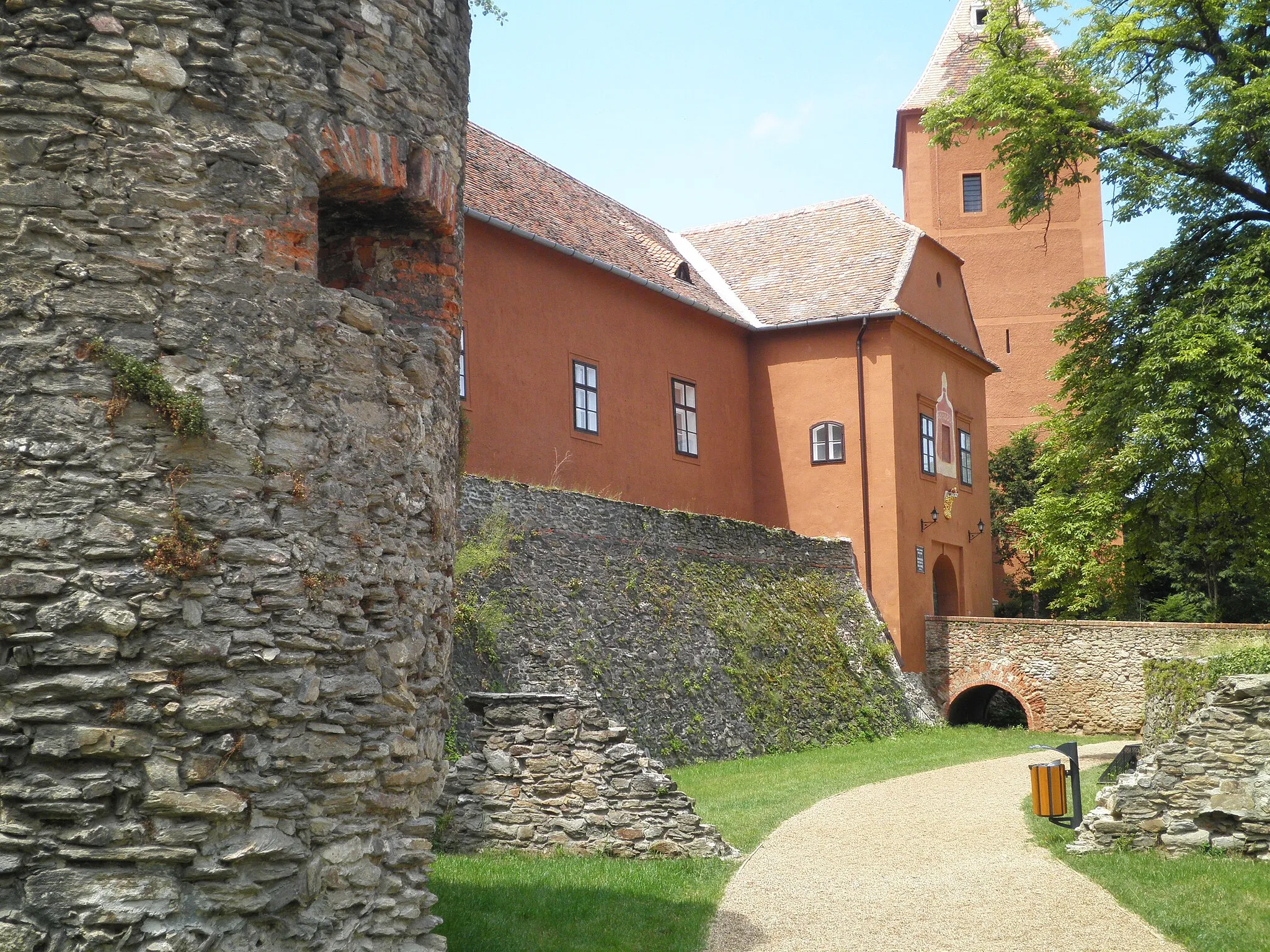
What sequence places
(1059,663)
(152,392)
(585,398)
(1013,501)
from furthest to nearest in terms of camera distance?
(1013,501), (1059,663), (585,398), (152,392)

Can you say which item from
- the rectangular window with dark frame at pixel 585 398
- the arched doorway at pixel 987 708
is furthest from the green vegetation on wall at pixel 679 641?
the arched doorway at pixel 987 708

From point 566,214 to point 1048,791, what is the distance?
51.8 feet

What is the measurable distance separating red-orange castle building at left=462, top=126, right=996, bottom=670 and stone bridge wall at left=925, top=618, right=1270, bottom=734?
78cm

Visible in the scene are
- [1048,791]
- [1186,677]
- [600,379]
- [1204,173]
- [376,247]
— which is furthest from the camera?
[600,379]

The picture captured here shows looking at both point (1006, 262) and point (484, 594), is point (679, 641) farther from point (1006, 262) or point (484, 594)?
point (1006, 262)

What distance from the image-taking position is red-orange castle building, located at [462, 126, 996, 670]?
21328 mm

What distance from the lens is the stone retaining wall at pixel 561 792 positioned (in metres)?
11.2

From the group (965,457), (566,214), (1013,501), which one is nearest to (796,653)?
(566,214)

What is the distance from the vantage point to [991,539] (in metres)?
33.1

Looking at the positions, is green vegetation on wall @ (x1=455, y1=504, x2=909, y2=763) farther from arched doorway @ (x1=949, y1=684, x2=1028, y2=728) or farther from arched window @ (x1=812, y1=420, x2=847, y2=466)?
arched doorway @ (x1=949, y1=684, x2=1028, y2=728)

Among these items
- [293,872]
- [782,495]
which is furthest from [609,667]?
[293,872]

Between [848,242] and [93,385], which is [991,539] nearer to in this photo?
[848,242]

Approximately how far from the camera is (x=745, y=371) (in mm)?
27719

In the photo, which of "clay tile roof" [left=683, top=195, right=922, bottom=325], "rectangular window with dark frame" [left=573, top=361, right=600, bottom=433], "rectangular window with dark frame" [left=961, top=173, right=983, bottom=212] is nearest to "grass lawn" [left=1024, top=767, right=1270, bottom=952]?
"rectangular window with dark frame" [left=573, top=361, right=600, bottom=433]
